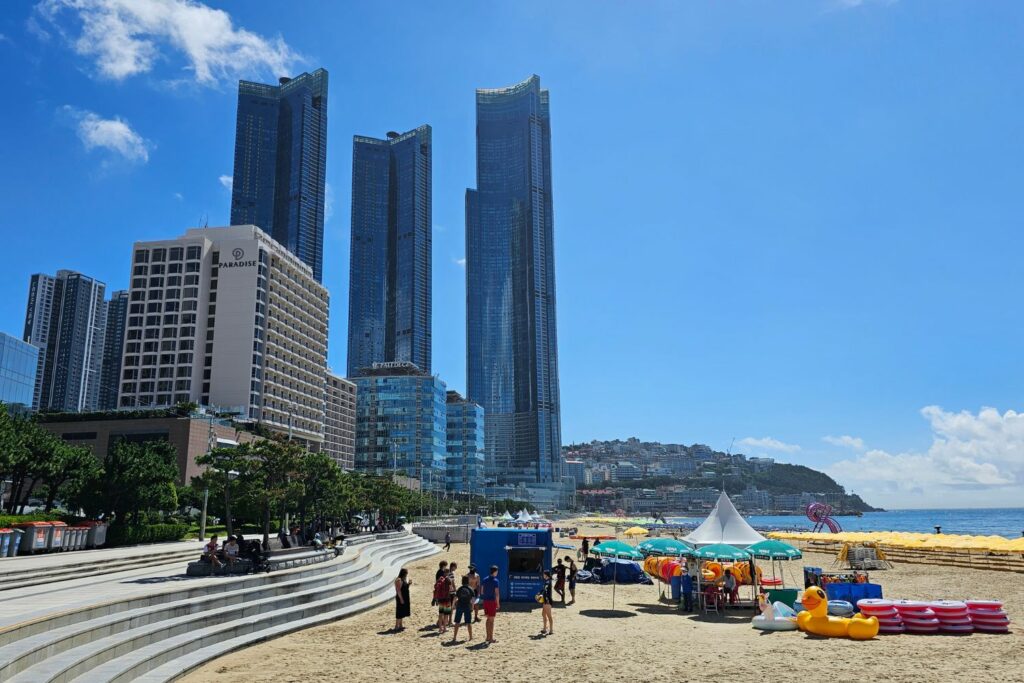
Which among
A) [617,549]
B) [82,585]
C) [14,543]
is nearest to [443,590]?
[82,585]

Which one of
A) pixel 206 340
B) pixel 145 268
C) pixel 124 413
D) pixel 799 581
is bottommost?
pixel 799 581

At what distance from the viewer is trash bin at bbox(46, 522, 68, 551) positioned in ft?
90.3

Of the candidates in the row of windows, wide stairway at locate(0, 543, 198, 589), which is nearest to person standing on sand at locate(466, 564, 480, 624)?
wide stairway at locate(0, 543, 198, 589)

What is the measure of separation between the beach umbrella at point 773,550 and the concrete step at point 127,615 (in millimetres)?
15045

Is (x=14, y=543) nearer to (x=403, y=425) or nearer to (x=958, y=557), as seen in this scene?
(x=958, y=557)

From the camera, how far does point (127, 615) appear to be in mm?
14344

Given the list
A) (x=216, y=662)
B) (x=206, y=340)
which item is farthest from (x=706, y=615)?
(x=206, y=340)

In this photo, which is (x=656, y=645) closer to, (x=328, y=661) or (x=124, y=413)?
(x=328, y=661)

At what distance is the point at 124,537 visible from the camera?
32281 mm

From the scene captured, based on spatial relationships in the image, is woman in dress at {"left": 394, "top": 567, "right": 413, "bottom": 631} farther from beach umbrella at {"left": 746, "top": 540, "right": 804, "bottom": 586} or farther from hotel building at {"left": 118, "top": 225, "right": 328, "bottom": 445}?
hotel building at {"left": 118, "top": 225, "right": 328, "bottom": 445}

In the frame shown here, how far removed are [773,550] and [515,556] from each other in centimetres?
919

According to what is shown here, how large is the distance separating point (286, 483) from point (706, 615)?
17.1 meters

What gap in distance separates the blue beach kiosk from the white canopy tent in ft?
19.4

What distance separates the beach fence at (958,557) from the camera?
142 feet
